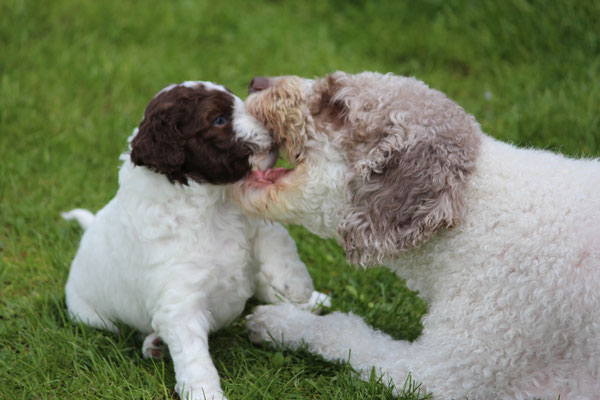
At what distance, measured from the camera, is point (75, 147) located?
6305mm

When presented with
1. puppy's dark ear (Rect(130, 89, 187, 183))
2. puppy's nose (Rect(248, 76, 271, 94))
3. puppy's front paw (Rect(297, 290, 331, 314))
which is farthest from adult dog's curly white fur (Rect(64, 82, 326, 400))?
puppy's front paw (Rect(297, 290, 331, 314))

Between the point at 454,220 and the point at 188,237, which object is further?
the point at 188,237

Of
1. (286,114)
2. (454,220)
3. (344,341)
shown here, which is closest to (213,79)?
(286,114)

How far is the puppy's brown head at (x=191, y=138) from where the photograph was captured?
356cm

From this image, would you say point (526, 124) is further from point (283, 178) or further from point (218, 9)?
point (218, 9)

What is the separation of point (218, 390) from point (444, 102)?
1845mm

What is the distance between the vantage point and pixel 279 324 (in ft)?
13.5

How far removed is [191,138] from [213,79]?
12.8ft

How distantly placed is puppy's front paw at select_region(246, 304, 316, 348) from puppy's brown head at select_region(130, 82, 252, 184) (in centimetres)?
95

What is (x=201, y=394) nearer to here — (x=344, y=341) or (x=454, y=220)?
(x=344, y=341)

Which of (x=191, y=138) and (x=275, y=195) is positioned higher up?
(x=191, y=138)

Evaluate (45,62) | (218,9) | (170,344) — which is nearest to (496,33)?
(218,9)

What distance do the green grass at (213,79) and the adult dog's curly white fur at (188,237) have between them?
0.35 meters

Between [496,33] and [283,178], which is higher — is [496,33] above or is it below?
below
